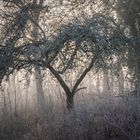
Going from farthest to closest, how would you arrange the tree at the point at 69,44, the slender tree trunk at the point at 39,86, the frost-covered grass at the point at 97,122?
the slender tree trunk at the point at 39,86 < the tree at the point at 69,44 < the frost-covered grass at the point at 97,122

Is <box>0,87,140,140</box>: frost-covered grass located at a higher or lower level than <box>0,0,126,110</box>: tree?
lower

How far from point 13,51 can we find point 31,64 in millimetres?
698

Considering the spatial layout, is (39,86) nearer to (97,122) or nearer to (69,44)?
(69,44)

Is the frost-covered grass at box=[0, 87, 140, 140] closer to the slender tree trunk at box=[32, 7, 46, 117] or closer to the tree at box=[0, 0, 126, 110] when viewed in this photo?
the tree at box=[0, 0, 126, 110]

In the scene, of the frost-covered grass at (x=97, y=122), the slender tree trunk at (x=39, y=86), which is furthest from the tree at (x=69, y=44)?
the frost-covered grass at (x=97, y=122)

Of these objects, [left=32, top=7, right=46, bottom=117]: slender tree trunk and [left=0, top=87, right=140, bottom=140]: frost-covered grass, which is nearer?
[left=0, top=87, right=140, bottom=140]: frost-covered grass

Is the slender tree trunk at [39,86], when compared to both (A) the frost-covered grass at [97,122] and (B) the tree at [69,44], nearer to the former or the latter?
(B) the tree at [69,44]

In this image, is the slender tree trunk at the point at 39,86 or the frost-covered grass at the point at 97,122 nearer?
the frost-covered grass at the point at 97,122

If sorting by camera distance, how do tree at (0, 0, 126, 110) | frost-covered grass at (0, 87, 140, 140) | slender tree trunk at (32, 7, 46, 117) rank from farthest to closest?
slender tree trunk at (32, 7, 46, 117) < tree at (0, 0, 126, 110) < frost-covered grass at (0, 87, 140, 140)

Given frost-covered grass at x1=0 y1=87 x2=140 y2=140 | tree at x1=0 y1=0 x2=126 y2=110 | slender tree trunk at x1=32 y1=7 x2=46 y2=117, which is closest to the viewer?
frost-covered grass at x1=0 y1=87 x2=140 y2=140

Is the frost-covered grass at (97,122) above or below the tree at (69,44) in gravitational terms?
below

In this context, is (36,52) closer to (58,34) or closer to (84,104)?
(58,34)

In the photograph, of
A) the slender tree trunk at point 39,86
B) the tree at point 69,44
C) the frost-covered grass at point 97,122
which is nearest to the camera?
the frost-covered grass at point 97,122

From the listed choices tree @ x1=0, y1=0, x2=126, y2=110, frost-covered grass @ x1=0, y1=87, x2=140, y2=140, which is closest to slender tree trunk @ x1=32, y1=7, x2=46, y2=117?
tree @ x1=0, y1=0, x2=126, y2=110
